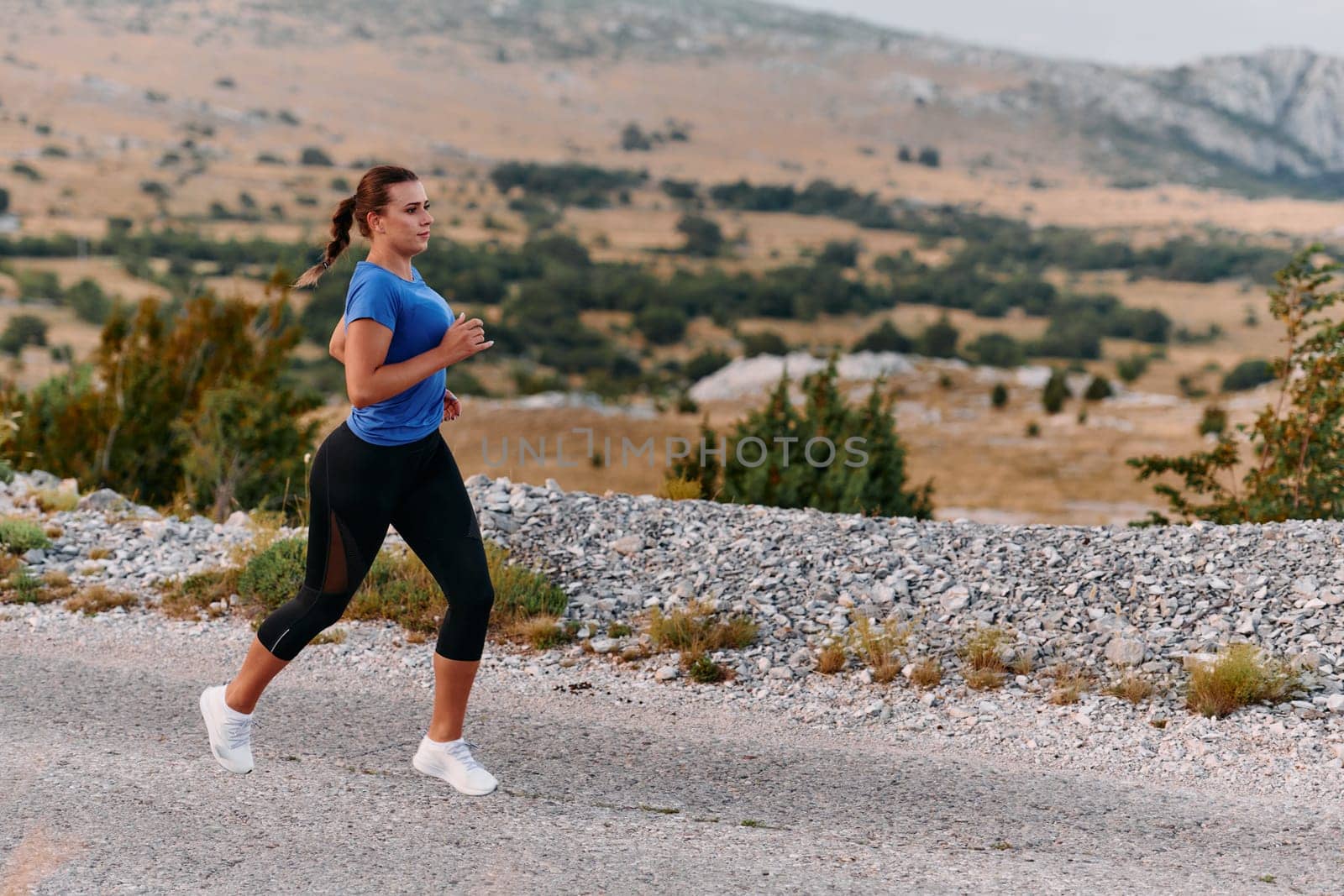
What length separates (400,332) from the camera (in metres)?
3.98

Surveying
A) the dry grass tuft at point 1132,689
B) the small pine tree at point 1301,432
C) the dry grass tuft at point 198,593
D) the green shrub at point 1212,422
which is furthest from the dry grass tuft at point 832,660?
the green shrub at point 1212,422

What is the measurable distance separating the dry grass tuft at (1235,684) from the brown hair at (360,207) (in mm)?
3898

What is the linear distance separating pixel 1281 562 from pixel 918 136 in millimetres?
155089

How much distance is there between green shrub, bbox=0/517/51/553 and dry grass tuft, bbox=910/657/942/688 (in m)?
5.09

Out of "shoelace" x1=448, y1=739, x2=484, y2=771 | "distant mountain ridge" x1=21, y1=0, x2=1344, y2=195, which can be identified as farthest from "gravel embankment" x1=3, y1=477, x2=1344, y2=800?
"distant mountain ridge" x1=21, y1=0, x2=1344, y2=195

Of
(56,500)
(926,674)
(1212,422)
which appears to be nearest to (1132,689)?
(926,674)

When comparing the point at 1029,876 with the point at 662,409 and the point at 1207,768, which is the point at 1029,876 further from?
the point at 662,409

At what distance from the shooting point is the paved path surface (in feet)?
→ 12.2

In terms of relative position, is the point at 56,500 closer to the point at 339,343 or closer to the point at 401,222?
the point at 339,343

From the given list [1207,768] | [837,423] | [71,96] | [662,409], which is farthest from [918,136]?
[1207,768]

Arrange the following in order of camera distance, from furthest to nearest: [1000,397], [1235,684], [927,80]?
[927,80]
[1000,397]
[1235,684]

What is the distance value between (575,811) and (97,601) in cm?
355

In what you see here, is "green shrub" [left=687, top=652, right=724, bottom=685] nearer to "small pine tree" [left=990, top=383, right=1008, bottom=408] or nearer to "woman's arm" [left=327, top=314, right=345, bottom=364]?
"woman's arm" [left=327, top=314, right=345, bottom=364]

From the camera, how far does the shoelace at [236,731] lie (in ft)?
14.3
